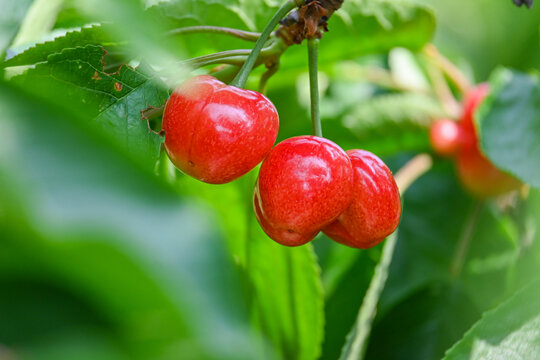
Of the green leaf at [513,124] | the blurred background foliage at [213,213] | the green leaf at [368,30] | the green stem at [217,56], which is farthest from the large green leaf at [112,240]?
the green leaf at [513,124]

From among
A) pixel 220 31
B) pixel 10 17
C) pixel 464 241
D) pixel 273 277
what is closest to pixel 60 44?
pixel 10 17

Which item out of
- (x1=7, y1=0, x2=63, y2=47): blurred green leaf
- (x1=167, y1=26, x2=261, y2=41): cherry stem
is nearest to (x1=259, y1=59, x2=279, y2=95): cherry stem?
(x1=167, y1=26, x2=261, y2=41): cherry stem

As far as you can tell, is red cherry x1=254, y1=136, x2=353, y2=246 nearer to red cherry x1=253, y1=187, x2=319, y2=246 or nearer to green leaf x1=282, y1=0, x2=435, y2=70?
red cherry x1=253, y1=187, x2=319, y2=246

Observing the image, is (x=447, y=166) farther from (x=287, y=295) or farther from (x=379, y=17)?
(x=287, y=295)

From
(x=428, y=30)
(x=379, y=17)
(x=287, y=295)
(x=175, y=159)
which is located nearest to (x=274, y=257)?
(x=287, y=295)

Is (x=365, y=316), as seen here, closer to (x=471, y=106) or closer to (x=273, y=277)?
(x=273, y=277)

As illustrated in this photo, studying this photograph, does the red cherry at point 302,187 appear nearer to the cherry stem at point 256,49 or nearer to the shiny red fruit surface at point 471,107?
the cherry stem at point 256,49

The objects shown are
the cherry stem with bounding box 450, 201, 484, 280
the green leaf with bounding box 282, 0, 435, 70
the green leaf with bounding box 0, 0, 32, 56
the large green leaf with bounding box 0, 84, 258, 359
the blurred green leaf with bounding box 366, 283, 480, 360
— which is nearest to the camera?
the large green leaf with bounding box 0, 84, 258, 359
